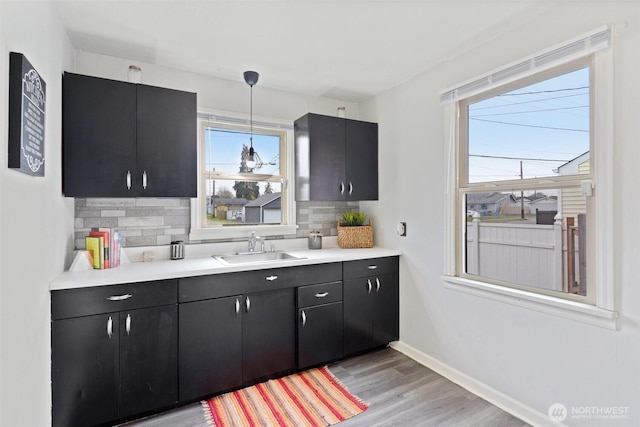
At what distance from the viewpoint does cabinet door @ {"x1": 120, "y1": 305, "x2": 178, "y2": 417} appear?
1980 mm

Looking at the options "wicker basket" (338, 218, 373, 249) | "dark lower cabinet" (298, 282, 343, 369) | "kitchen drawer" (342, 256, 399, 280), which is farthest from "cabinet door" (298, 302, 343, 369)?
"wicker basket" (338, 218, 373, 249)

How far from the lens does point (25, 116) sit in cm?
131


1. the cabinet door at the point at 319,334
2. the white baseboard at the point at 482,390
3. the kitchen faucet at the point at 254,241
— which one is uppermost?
the kitchen faucet at the point at 254,241

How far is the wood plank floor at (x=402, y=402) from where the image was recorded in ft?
6.69

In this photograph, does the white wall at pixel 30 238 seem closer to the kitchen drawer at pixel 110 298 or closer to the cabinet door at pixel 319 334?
the kitchen drawer at pixel 110 298

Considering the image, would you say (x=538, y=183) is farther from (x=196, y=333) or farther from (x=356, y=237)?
(x=196, y=333)

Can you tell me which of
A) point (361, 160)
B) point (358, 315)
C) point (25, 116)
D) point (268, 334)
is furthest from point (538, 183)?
point (25, 116)

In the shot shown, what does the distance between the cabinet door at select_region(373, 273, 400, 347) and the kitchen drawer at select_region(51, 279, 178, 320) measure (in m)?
1.72

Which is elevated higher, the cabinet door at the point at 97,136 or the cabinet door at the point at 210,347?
the cabinet door at the point at 97,136

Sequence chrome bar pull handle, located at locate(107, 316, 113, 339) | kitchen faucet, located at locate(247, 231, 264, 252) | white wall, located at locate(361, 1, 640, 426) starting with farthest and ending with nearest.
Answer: kitchen faucet, located at locate(247, 231, 264, 252)
chrome bar pull handle, located at locate(107, 316, 113, 339)
white wall, located at locate(361, 1, 640, 426)

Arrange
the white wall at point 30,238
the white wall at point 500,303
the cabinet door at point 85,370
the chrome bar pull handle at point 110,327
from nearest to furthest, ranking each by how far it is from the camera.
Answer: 1. the white wall at point 30,238
2. the white wall at point 500,303
3. the cabinet door at point 85,370
4. the chrome bar pull handle at point 110,327

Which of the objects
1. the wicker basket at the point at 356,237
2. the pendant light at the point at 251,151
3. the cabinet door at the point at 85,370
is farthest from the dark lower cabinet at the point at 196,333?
the pendant light at the point at 251,151

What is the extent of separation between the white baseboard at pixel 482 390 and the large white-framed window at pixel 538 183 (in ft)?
2.13

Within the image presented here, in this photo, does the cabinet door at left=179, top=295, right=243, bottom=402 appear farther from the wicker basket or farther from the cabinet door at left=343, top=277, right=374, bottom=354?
the wicker basket
